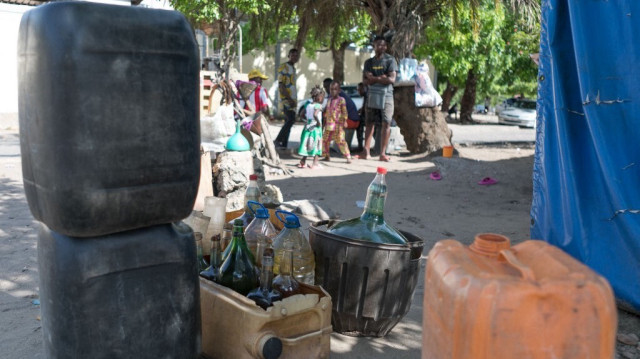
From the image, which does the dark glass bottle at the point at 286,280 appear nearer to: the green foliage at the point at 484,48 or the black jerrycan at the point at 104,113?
the black jerrycan at the point at 104,113

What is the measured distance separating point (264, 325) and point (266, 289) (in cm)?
18

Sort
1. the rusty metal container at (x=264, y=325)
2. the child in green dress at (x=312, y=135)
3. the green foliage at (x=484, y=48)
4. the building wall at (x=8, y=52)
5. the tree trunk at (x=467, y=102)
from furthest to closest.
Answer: the tree trunk at (x=467, y=102)
the green foliage at (x=484, y=48)
the building wall at (x=8, y=52)
the child in green dress at (x=312, y=135)
the rusty metal container at (x=264, y=325)

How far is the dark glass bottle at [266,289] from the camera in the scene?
250 cm

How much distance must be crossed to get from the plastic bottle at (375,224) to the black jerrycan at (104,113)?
110 centimetres

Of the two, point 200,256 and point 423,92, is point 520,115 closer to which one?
point 423,92

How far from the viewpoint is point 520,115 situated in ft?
79.0

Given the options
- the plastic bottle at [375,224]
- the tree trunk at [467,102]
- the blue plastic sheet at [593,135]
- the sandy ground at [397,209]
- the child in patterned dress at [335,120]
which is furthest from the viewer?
the tree trunk at [467,102]

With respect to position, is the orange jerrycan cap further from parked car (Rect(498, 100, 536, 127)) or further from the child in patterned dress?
parked car (Rect(498, 100, 536, 127))

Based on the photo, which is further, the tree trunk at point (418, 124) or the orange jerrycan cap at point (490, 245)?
the tree trunk at point (418, 124)

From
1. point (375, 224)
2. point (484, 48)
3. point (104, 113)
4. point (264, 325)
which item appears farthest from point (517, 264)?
point (484, 48)

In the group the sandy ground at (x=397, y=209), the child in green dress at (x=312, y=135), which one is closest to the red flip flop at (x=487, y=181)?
the sandy ground at (x=397, y=209)

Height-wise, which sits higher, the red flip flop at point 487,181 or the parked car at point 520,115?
the parked car at point 520,115

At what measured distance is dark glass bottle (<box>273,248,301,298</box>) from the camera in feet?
8.68

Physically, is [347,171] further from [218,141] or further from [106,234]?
[106,234]
